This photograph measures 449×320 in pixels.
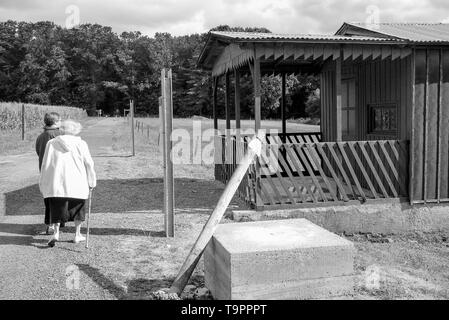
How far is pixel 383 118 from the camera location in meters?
10.2

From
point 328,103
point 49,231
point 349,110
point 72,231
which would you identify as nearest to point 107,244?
point 72,231

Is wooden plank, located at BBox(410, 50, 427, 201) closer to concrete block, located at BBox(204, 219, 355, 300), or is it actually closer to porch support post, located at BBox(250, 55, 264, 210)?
porch support post, located at BBox(250, 55, 264, 210)

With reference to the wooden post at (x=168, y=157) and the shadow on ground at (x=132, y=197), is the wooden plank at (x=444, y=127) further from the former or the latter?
the wooden post at (x=168, y=157)

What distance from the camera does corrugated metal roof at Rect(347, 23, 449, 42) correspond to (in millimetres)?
9077

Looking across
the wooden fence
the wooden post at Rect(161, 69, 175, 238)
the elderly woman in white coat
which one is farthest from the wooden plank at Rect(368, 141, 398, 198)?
the elderly woman in white coat

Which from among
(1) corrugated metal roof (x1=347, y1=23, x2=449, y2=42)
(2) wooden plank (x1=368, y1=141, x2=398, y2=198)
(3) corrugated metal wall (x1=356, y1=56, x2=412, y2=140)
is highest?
(1) corrugated metal roof (x1=347, y1=23, x2=449, y2=42)

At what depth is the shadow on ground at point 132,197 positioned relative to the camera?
9.66 m

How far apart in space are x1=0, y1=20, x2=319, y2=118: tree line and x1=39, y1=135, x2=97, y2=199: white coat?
236 ft

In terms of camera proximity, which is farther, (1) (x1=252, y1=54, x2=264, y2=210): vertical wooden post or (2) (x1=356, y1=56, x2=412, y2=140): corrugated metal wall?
(2) (x1=356, y1=56, x2=412, y2=140): corrugated metal wall

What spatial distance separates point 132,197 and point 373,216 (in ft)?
16.7

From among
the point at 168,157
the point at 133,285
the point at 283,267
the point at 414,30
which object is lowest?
the point at 133,285

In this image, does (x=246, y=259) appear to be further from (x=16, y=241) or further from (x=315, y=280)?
(x=16, y=241)

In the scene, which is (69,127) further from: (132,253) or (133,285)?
(133,285)

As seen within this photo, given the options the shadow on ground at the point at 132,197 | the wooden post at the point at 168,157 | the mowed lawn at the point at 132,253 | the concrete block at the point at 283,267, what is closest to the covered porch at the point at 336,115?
the shadow on ground at the point at 132,197
